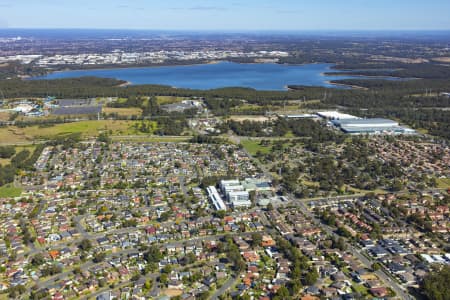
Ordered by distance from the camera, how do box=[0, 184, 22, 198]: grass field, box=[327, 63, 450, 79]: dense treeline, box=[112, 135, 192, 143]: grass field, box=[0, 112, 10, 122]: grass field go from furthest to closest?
box=[327, 63, 450, 79]: dense treeline → box=[0, 112, 10, 122]: grass field → box=[112, 135, 192, 143]: grass field → box=[0, 184, 22, 198]: grass field

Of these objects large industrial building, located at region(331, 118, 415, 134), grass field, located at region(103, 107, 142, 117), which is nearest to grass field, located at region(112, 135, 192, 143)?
grass field, located at region(103, 107, 142, 117)

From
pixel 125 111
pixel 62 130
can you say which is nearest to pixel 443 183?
pixel 62 130

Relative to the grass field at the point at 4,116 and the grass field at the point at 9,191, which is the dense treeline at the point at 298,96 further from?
the grass field at the point at 9,191

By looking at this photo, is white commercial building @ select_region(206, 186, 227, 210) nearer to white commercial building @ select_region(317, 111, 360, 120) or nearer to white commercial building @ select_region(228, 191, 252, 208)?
white commercial building @ select_region(228, 191, 252, 208)

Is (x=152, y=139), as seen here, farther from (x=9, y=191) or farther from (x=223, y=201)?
(x=223, y=201)

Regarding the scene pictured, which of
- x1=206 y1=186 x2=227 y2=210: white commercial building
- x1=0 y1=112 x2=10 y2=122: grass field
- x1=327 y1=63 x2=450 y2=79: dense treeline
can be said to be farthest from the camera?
x1=327 y1=63 x2=450 y2=79: dense treeline
